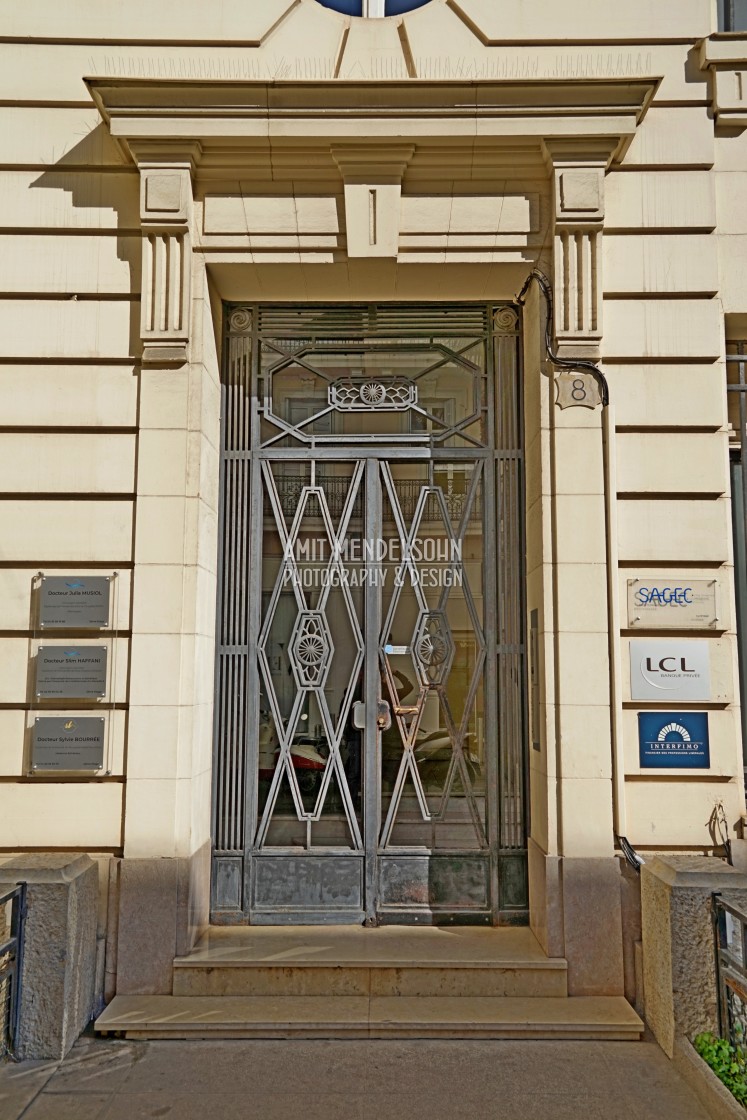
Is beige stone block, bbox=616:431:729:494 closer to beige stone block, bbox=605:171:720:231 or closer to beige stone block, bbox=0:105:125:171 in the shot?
beige stone block, bbox=605:171:720:231

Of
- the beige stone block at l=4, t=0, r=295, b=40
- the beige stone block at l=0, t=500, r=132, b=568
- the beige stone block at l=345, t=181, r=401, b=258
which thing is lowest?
the beige stone block at l=0, t=500, r=132, b=568

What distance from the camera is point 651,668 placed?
246 inches

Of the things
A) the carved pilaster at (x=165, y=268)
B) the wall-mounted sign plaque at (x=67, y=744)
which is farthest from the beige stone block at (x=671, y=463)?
the wall-mounted sign plaque at (x=67, y=744)

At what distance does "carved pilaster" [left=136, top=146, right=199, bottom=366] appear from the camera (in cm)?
636

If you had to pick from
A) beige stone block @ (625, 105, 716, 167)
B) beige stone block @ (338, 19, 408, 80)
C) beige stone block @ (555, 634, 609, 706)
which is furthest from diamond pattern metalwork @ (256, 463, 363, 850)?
beige stone block @ (625, 105, 716, 167)

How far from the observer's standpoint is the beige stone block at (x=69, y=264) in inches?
257

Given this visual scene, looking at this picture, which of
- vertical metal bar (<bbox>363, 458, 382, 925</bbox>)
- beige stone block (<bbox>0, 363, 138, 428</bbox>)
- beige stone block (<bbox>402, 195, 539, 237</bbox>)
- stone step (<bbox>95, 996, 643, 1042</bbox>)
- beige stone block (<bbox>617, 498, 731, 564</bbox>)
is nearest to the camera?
stone step (<bbox>95, 996, 643, 1042</bbox>)

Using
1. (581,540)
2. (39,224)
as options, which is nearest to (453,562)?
(581,540)

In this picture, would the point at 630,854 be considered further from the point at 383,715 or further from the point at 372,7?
the point at 372,7

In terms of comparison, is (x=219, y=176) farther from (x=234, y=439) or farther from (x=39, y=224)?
(x=234, y=439)

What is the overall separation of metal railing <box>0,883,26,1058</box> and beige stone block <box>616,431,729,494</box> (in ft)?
16.0

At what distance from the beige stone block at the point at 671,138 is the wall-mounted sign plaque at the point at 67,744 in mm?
5791

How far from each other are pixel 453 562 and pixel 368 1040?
3477 mm

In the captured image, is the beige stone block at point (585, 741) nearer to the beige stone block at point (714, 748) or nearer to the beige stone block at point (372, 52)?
the beige stone block at point (714, 748)
